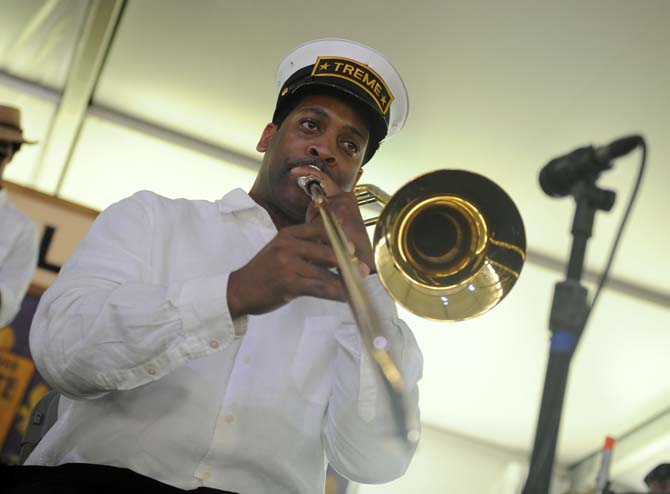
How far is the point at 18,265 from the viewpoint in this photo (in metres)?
4.09

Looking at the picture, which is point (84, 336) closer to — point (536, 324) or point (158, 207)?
point (158, 207)

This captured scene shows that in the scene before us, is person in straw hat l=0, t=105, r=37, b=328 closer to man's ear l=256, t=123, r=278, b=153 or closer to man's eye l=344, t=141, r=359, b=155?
man's ear l=256, t=123, r=278, b=153

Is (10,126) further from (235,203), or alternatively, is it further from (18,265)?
(235,203)

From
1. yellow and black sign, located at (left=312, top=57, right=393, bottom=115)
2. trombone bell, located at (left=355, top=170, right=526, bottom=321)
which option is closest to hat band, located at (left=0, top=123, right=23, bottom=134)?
yellow and black sign, located at (left=312, top=57, right=393, bottom=115)

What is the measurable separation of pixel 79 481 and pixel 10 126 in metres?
2.95

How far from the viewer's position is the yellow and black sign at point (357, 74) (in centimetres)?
239

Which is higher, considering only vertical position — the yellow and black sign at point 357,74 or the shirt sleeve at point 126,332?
the yellow and black sign at point 357,74

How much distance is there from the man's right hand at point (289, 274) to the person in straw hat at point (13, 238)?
99.6 inches

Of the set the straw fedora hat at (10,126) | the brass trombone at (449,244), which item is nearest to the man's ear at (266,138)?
the brass trombone at (449,244)

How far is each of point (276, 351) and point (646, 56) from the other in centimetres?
286

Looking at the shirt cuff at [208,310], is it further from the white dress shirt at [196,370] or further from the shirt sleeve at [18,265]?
the shirt sleeve at [18,265]

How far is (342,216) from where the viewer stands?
5.86 ft

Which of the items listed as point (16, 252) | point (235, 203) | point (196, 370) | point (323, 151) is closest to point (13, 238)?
point (16, 252)

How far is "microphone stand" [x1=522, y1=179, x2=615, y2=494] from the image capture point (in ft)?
4.40
